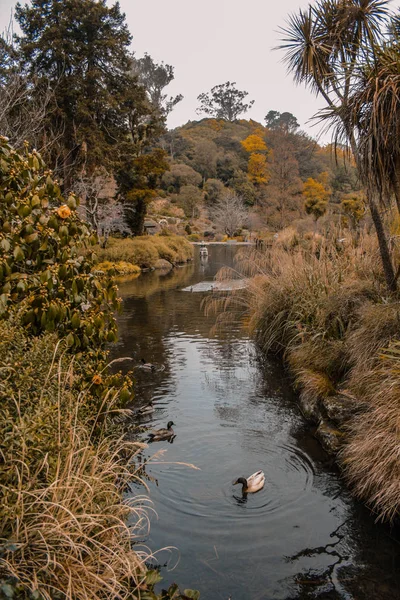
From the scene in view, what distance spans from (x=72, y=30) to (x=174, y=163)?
41895mm

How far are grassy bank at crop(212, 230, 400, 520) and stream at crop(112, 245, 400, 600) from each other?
321mm

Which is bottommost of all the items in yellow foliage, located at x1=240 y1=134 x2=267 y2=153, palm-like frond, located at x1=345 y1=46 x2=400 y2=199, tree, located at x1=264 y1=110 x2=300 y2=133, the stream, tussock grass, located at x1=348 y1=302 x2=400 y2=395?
the stream

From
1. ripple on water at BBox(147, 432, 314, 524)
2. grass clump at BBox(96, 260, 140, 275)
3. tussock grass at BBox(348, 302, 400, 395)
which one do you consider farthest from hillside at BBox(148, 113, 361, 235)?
ripple on water at BBox(147, 432, 314, 524)

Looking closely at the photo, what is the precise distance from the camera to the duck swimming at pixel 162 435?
18.9 ft

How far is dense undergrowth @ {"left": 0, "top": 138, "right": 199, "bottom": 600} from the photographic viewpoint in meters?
2.47

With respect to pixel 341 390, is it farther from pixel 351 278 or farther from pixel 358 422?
pixel 351 278

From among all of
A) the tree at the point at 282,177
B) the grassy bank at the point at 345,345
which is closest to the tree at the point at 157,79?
the tree at the point at 282,177

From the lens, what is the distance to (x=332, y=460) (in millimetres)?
5273

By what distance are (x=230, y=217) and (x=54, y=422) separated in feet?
159

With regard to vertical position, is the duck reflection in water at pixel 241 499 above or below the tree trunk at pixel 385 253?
below

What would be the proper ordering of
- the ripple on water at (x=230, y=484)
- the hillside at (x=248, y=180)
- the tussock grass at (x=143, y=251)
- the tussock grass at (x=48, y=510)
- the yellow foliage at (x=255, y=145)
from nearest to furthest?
1. the tussock grass at (x=48, y=510)
2. the ripple on water at (x=230, y=484)
3. the tussock grass at (x=143, y=251)
4. the hillside at (x=248, y=180)
5. the yellow foliage at (x=255, y=145)

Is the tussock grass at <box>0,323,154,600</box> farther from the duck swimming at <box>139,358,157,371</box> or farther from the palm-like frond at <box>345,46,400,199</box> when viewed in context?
the duck swimming at <box>139,358,157,371</box>

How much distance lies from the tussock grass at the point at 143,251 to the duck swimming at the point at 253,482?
19.2 m

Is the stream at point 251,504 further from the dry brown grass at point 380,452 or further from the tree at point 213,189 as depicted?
the tree at point 213,189
